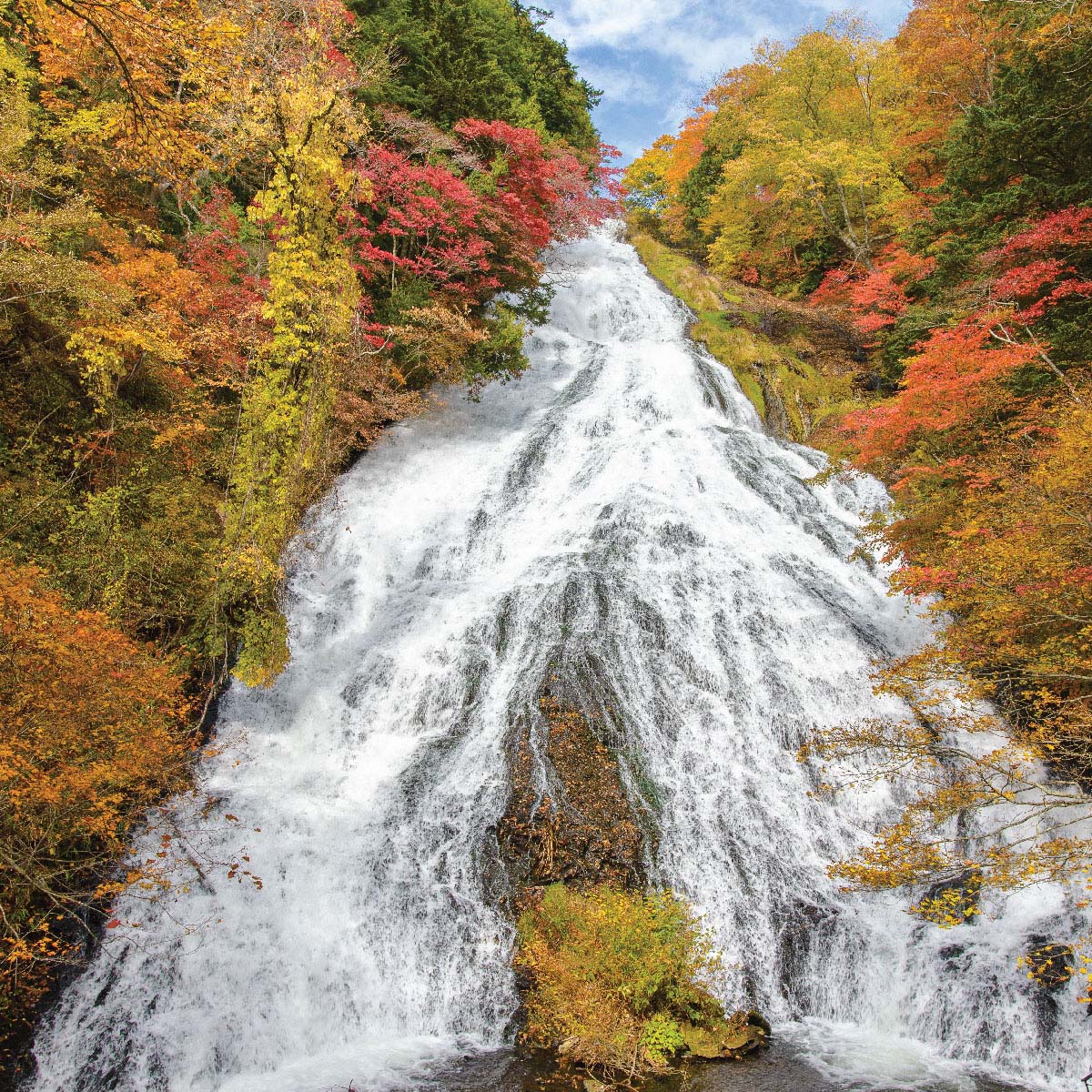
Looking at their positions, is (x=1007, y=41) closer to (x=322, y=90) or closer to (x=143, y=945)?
(x=322, y=90)

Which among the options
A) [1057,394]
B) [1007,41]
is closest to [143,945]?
[1057,394]

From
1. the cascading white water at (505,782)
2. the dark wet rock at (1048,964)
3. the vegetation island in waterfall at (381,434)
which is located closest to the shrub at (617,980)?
the vegetation island in waterfall at (381,434)

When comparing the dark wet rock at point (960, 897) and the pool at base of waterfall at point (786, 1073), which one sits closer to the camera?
the pool at base of waterfall at point (786, 1073)

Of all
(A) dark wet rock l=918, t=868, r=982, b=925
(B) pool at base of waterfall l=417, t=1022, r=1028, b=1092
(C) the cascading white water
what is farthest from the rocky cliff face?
(B) pool at base of waterfall l=417, t=1022, r=1028, b=1092

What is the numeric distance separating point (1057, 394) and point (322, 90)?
13155 mm

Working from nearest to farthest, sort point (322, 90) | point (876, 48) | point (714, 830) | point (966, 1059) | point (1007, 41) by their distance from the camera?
point (966, 1059)
point (714, 830)
point (322, 90)
point (1007, 41)
point (876, 48)

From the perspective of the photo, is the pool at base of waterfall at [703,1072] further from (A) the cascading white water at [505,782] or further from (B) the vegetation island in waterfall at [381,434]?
(B) the vegetation island in waterfall at [381,434]

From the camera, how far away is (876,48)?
2298 centimetres

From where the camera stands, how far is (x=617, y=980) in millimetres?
6902

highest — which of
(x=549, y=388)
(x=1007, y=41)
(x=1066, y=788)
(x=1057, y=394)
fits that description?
(x=1007, y=41)

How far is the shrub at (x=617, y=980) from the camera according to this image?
664 cm

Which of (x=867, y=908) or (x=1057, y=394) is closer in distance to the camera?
(x=867, y=908)

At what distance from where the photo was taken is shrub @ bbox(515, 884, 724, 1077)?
21.8 feet

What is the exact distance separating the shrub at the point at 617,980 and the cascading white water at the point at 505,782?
484 mm
